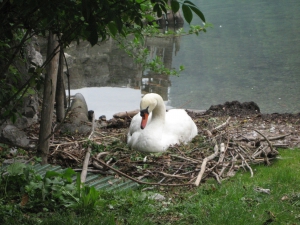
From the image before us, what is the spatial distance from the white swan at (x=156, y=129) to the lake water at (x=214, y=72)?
13.5ft

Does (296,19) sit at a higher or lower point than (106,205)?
higher

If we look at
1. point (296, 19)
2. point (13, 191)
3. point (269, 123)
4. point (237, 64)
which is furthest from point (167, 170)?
point (296, 19)

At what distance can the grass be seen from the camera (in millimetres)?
4388

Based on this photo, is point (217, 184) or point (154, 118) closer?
point (217, 184)

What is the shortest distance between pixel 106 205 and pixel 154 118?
121 inches

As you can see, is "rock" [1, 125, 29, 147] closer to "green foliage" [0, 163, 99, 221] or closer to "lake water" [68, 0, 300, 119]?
"green foliage" [0, 163, 99, 221]

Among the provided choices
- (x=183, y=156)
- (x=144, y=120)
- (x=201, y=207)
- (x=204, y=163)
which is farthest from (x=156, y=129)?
(x=201, y=207)

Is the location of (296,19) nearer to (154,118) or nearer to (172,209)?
(154,118)

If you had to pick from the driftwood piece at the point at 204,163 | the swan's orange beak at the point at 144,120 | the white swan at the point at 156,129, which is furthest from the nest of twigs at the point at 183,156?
the swan's orange beak at the point at 144,120

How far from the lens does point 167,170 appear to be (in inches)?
252

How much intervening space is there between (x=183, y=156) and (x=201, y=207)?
1.92 m

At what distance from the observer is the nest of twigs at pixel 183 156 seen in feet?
20.3

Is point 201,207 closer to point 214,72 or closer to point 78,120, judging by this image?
point 78,120

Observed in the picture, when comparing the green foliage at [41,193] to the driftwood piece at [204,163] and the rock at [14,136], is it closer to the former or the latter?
the driftwood piece at [204,163]
